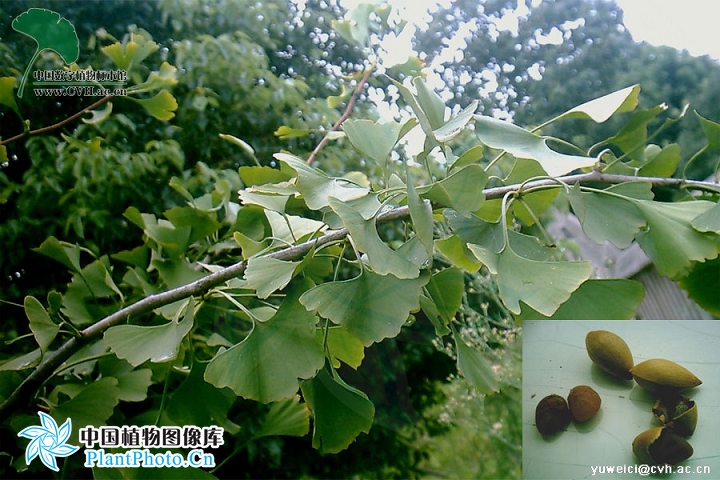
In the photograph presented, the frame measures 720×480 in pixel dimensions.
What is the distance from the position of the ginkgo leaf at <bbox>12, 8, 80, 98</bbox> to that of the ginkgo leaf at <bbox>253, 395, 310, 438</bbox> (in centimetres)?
30

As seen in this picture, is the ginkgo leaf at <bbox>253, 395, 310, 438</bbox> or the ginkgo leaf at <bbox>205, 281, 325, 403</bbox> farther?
the ginkgo leaf at <bbox>253, 395, 310, 438</bbox>

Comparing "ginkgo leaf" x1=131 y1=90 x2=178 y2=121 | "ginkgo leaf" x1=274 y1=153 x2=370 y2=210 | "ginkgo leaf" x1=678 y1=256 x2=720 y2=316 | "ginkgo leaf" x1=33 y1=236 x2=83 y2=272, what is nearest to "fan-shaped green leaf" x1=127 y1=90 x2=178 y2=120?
"ginkgo leaf" x1=131 y1=90 x2=178 y2=121

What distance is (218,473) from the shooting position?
61cm

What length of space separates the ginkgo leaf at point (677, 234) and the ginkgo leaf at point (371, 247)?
95 mm

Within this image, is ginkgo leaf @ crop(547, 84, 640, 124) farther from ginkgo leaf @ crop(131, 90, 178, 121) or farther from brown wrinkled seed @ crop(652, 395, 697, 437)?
ginkgo leaf @ crop(131, 90, 178, 121)

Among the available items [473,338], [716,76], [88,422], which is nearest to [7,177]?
[88,422]

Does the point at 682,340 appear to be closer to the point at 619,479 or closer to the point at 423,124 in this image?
the point at 619,479

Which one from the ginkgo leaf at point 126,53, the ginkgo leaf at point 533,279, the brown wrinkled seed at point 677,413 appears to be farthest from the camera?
the ginkgo leaf at point 126,53

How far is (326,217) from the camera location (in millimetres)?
245

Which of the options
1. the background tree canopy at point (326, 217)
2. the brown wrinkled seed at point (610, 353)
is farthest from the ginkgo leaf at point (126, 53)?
the brown wrinkled seed at point (610, 353)

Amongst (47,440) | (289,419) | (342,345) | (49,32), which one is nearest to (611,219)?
(342,345)

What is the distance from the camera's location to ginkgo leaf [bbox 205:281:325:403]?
238 mm

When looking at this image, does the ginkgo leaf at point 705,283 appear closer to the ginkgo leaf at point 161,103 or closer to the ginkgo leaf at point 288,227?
the ginkgo leaf at point 288,227

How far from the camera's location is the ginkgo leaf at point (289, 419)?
40 cm
